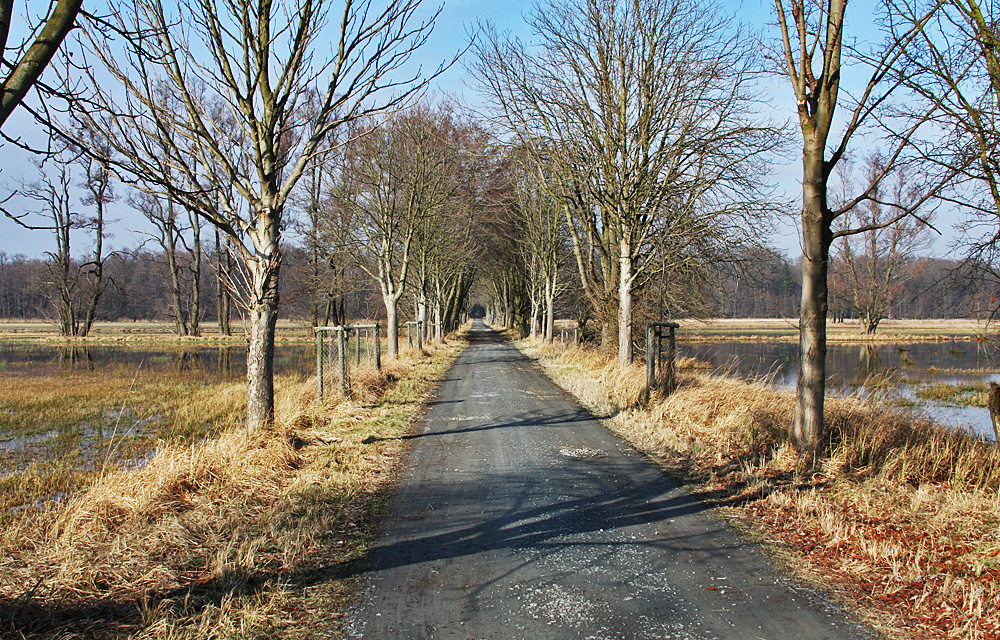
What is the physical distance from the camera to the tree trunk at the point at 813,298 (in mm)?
6574

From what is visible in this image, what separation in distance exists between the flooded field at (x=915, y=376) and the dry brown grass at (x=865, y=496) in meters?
1.87

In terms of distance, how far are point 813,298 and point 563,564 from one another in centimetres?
417

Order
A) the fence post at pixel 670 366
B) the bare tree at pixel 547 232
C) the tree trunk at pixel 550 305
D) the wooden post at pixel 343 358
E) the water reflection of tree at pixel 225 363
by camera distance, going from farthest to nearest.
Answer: the tree trunk at pixel 550 305 < the bare tree at pixel 547 232 < the water reflection of tree at pixel 225 363 < the wooden post at pixel 343 358 < the fence post at pixel 670 366

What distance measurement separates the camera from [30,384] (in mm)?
18000

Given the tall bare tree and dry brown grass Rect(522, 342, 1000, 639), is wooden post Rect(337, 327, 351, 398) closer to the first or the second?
dry brown grass Rect(522, 342, 1000, 639)

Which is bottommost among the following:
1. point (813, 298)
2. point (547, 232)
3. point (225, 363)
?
point (225, 363)

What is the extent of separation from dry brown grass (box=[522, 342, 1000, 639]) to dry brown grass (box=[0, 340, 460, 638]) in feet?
10.9

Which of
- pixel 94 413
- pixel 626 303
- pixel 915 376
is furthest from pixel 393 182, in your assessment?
pixel 915 376

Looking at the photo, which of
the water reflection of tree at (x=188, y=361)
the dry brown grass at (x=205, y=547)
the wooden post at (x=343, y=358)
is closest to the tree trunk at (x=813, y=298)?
the dry brown grass at (x=205, y=547)

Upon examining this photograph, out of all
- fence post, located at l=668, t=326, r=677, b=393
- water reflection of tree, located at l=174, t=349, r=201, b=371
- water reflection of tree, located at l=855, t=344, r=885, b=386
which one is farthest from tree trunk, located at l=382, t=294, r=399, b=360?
water reflection of tree, located at l=855, t=344, r=885, b=386

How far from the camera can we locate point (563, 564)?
4332 millimetres

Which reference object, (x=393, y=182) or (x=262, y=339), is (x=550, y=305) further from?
(x=262, y=339)

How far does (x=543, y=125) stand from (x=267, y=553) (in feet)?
41.4

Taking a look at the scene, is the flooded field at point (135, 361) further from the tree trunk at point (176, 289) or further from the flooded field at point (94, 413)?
the tree trunk at point (176, 289)
